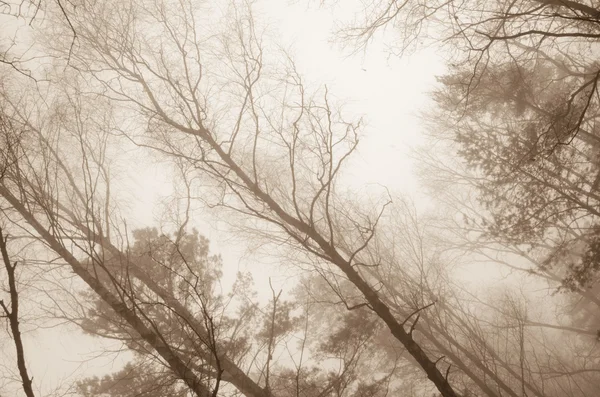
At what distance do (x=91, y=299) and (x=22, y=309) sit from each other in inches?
68.2

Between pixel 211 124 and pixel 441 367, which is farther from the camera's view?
pixel 441 367

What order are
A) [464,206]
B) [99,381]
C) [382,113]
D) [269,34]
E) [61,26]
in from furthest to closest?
[382,113] → [464,206] → [99,381] → [61,26] → [269,34]

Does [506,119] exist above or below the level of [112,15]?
below

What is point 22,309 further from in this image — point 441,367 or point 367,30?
point 441,367

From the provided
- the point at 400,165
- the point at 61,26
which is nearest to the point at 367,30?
the point at 61,26

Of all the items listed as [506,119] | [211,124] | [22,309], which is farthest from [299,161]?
[22,309]

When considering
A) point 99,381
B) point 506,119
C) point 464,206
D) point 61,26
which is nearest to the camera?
point 61,26

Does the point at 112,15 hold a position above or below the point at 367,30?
above

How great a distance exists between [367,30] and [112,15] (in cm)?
387

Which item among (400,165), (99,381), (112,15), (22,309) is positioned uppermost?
(400,165)

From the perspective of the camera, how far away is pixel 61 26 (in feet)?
18.8

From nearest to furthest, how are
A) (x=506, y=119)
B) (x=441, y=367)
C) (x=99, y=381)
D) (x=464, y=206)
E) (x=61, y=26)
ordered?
(x=61, y=26) → (x=506, y=119) → (x=99, y=381) → (x=441, y=367) → (x=464, y=206)

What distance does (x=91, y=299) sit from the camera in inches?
311

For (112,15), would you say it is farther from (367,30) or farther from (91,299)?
(91,299)
